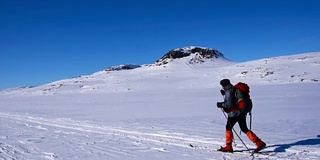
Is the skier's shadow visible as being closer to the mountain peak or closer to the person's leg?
the person's leg

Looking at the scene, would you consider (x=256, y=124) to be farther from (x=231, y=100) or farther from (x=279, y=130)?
(x=231, y=100)

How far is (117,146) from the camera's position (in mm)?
8750

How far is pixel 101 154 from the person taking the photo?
25.4 ft

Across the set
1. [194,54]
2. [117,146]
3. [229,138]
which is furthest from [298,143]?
[194,54]

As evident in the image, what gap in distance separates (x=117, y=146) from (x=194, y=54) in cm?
8088

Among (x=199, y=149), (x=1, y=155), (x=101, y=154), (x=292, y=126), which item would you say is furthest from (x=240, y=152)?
(x=1, y=155)

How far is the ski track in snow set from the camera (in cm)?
737

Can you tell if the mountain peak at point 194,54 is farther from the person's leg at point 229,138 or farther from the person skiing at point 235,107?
the person skiing at point 235,107

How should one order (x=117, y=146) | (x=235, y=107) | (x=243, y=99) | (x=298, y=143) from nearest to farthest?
(x=243, y=99), (x=235, y=107), (x=298, y=143), (x=117, y=146)

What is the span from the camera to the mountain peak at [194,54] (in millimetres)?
83375

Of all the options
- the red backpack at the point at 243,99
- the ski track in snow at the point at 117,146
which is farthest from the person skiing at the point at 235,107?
the ski track in snow at the point at 117,146

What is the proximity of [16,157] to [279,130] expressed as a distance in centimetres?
841

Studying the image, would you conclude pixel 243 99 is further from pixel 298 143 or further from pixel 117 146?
pixel 117 146

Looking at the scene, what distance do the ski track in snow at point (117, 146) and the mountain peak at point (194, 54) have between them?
70391mm
